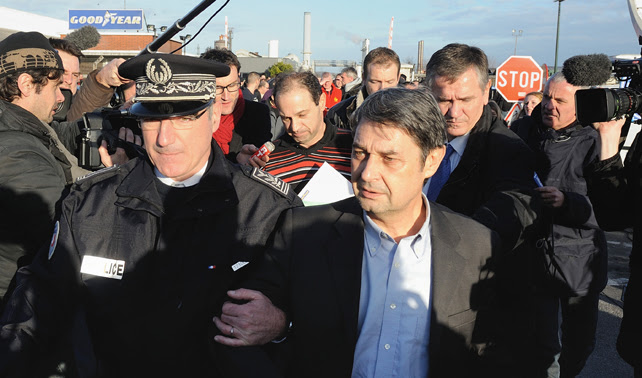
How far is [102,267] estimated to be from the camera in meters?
1.90

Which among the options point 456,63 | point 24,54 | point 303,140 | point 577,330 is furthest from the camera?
point 577,330

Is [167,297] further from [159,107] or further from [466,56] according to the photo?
[466,56]

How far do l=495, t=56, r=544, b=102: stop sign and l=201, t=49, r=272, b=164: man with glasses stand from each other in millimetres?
6801

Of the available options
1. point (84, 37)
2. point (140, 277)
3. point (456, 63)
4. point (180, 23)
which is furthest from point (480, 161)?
point (84, 37)

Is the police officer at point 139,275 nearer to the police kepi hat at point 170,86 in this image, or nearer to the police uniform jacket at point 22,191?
the police kepi hat at point 170,86

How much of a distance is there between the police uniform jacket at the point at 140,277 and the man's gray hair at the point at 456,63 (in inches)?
53.4

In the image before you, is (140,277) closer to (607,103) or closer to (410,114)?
(410,114)

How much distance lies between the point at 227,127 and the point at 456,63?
Result: 1988 millimetres

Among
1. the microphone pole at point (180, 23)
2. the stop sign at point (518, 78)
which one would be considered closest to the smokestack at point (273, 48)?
the stop sign at point (518, 78)

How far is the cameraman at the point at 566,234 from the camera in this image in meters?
2.56

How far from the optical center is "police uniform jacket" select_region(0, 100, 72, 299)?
93.5 inches

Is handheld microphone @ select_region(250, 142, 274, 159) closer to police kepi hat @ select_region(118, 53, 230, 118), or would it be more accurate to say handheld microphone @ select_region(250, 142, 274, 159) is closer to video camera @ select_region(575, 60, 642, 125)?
police kepi hat @ select_region(118, 53, 230, 118)

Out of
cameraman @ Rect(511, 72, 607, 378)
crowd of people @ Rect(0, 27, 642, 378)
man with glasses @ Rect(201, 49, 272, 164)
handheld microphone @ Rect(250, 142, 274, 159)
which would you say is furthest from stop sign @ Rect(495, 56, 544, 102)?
crowd of people @ Rect(0, 27, 642, 378)

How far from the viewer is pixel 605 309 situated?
524cm
